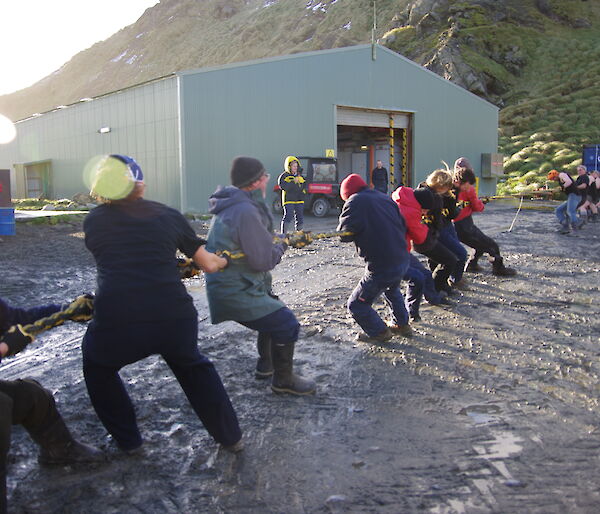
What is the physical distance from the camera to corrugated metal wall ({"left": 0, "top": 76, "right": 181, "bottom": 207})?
1859 centimetres

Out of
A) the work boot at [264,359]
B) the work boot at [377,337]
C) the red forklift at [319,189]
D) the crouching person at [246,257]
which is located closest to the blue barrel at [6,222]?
the red forklift at [319,189]

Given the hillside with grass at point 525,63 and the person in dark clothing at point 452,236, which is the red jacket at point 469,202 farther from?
the hillside with grass at point 525,63

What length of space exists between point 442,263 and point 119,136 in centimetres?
1761

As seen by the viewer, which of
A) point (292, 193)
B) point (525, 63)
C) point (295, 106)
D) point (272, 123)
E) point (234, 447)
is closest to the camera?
point (234, 447)

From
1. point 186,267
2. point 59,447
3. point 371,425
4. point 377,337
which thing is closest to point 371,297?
point 377,337

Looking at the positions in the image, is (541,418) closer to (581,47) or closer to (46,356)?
(46,356)

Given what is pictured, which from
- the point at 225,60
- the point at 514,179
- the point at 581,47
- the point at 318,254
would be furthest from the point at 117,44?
the point at 318,254

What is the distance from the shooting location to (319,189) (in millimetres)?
18297

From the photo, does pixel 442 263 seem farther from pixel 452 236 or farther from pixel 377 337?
pixel 377 337

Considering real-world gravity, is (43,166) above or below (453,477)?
above

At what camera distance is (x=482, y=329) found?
18.2 ft

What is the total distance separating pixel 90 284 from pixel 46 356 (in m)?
3.16

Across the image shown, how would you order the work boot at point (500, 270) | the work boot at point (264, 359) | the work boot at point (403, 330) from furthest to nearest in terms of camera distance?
the work boot at point (500, 270) < the work boot at point (403, 330) < the work boot at point (264, 359)

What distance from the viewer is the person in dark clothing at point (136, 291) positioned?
2.79 m
